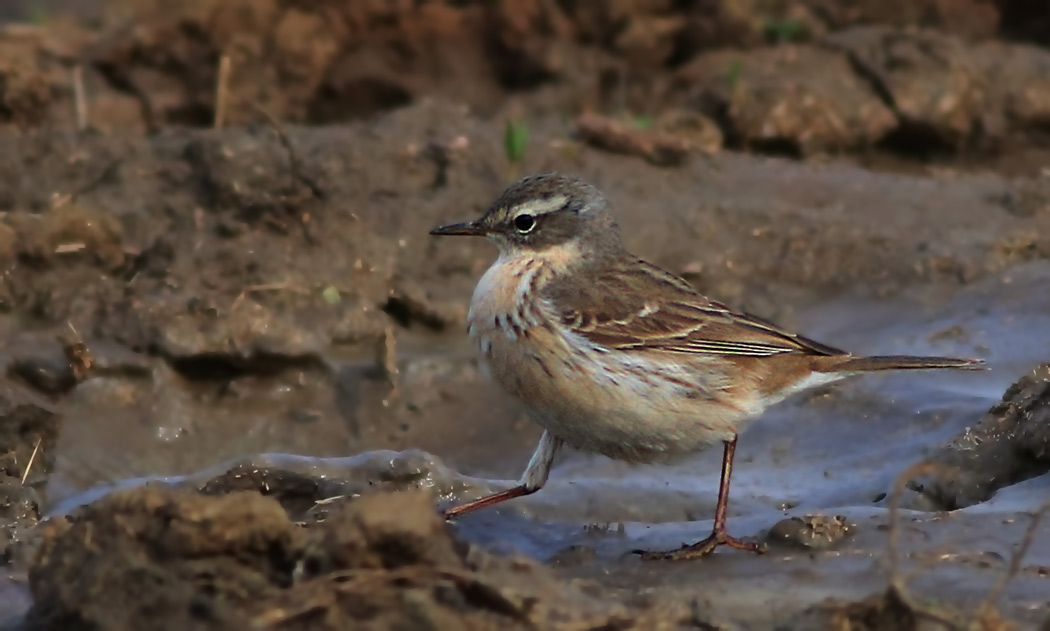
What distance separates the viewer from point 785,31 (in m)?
12.6

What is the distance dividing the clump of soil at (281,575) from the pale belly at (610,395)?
1.68 meters

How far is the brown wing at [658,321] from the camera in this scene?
22.2 feet

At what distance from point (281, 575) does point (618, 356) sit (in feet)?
7.61

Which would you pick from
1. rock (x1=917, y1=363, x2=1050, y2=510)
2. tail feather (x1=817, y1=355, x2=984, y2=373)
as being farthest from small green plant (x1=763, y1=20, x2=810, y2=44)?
tail feather (x1=817, y1=355, x2=984, y2=373)

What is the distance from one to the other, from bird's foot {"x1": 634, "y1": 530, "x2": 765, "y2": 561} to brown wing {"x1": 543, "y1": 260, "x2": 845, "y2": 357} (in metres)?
0.85

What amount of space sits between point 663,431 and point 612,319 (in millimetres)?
556

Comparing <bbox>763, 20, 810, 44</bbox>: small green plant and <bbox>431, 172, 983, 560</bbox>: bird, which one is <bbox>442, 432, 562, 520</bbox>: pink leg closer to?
<bbox>431, 172, 983, 560</bbox>: bird

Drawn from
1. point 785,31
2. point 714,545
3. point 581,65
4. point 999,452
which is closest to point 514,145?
point 581,65

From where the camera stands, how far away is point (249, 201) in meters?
9.47

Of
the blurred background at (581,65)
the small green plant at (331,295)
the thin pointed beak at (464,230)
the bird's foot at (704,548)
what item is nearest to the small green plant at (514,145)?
the blurred background at (581,65)

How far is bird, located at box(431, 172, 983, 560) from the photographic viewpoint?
258 inches

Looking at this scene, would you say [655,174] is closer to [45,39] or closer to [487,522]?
[487,522]

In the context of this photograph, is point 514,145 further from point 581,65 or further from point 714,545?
point 714,545

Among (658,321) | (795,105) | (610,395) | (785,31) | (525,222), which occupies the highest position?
(525,222)
